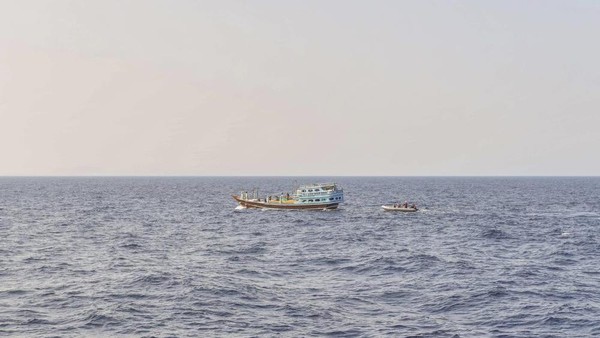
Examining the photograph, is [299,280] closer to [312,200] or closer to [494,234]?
[494,234]

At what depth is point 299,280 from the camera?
171 feet

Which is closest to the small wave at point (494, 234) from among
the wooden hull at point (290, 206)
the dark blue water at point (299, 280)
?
the dark blue water at point (299, 280)

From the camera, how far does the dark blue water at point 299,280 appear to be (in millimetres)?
38594

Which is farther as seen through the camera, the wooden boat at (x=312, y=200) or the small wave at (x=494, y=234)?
the wooden boat at (x=312, y=200)

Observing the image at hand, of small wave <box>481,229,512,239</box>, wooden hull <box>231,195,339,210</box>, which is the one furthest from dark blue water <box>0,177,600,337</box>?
wooden hull <box>231,195,339,210</box>

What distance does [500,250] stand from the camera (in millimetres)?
70875

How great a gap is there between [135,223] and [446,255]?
2159 inches

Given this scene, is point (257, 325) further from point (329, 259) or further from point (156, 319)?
point (329, 259)

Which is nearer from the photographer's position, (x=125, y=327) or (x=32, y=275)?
(x=125, y=327)

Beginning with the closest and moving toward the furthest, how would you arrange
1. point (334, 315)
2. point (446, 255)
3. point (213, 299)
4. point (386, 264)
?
point (334, 315) → point (213, 299) → point (386, 264) → point (446, 255)

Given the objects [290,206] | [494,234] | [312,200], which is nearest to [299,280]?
[494,234]

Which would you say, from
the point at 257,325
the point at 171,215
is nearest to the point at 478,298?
the point at 257,325

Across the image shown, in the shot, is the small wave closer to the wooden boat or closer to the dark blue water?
the dark blue water

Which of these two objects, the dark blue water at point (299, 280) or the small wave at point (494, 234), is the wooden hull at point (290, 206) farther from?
the small wave at point (494, 234)
